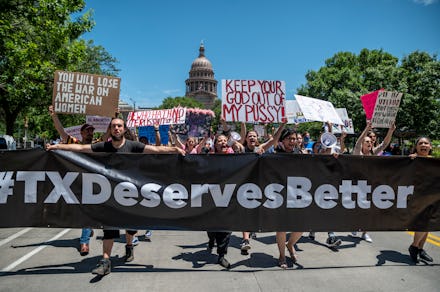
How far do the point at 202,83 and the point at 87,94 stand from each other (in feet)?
423

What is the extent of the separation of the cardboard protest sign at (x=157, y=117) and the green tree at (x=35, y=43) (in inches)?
144

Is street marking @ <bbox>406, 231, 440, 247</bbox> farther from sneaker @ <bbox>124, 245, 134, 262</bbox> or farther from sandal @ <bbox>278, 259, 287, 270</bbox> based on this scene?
sneaker @ <bbox>124, 245, 134, 262</bbox>

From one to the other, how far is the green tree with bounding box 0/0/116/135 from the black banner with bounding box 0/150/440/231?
27.4ft

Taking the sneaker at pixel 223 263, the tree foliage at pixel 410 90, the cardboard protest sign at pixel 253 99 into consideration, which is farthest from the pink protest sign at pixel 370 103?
the tree foliage at pixel 410 90

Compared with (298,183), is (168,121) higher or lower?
higher

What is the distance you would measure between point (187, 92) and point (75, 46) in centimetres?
12281

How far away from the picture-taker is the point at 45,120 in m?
25.8

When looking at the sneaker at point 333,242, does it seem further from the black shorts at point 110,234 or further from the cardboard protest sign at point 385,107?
the black shorts at point 110,234

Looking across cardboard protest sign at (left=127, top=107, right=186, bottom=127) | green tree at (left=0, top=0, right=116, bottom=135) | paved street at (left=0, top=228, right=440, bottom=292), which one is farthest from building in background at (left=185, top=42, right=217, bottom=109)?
paved street at (left=0, top=228, right=440, bottom=292)

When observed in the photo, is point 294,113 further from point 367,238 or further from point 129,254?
point 129,254

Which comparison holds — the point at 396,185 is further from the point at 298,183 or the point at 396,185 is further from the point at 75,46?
the point at 75,46

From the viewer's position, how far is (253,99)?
19.3ft

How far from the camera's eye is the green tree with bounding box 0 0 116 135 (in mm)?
11000

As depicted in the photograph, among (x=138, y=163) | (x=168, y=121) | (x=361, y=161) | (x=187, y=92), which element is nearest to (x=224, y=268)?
(x=138, y=163)
